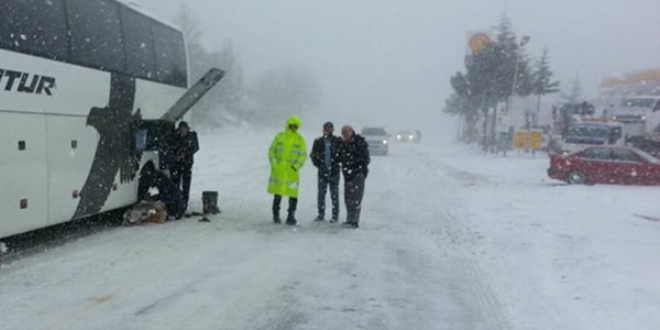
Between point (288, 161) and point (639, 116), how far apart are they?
106 ft

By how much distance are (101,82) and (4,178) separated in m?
2.77

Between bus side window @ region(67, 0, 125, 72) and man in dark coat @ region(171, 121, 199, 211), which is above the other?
bus side window @ region(67, 0, 125, 72)

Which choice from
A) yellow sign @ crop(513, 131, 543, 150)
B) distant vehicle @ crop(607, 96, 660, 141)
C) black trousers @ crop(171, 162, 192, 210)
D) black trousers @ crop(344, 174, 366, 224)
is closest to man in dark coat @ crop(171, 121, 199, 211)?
black trousers @ crop(171, 162, 192, 210)

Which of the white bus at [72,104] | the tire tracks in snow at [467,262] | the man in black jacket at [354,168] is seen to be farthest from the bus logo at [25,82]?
the tire tracks in snow at [467,262]

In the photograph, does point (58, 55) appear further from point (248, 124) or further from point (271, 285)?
point (248, 124)

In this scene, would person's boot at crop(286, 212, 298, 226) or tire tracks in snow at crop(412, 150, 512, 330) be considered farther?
person's boot at crop(286, 212, 298, 226)

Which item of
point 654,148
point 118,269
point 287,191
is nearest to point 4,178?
point 118,269

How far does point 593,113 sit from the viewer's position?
1989 inches

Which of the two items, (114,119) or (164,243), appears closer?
(164,243)

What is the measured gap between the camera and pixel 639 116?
38.0m

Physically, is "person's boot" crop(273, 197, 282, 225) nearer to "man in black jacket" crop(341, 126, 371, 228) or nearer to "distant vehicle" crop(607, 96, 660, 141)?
"man in black jacket" crop(341, 126, 371, 228)

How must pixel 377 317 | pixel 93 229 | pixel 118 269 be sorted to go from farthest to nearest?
pixel 93 229 < pixel 118 269 < pixel 377 317

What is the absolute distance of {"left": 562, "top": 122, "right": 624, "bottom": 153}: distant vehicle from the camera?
110ft

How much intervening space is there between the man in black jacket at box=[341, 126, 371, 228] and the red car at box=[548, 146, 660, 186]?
41.6ft
